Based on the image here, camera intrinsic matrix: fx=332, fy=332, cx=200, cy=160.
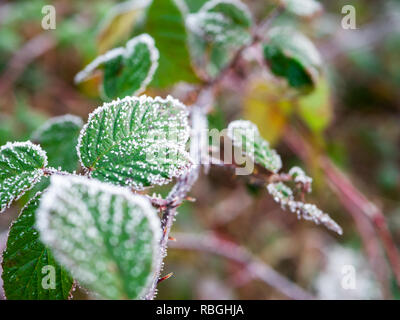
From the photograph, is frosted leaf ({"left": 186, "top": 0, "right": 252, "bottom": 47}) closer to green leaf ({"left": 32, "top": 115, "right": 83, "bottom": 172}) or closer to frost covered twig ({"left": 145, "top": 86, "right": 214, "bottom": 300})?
frost covered twig ({"left": 145, "top": 86, "right": 214, "bottom": 300})

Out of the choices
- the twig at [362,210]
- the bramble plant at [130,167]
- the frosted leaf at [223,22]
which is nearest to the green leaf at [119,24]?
the bramble plant at [130,167]

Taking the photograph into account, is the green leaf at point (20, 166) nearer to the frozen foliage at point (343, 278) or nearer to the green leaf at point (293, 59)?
the green leaf at point (293, 59)

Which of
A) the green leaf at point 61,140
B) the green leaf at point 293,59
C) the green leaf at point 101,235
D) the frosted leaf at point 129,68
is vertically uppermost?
the green leaf at point 293,59

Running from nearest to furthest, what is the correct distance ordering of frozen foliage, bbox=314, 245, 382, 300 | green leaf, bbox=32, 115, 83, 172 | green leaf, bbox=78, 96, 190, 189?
1. green leaf, bbox=78, 96, 190, 189
2. green leaf, bbox=32, 115, 83, 172
3. frozen foliage, bbox=314, 245, 382, 300

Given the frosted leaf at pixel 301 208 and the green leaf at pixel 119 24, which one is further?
the green leaf at pixel 119 24

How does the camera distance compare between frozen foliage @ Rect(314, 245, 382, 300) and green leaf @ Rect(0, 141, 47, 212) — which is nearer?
green leaf @ Rect(0, 141, 47, 212)

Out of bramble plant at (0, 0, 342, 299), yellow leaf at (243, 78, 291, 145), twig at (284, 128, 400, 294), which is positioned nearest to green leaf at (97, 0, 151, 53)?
bramble plant at (0, 0, 342, 299)
